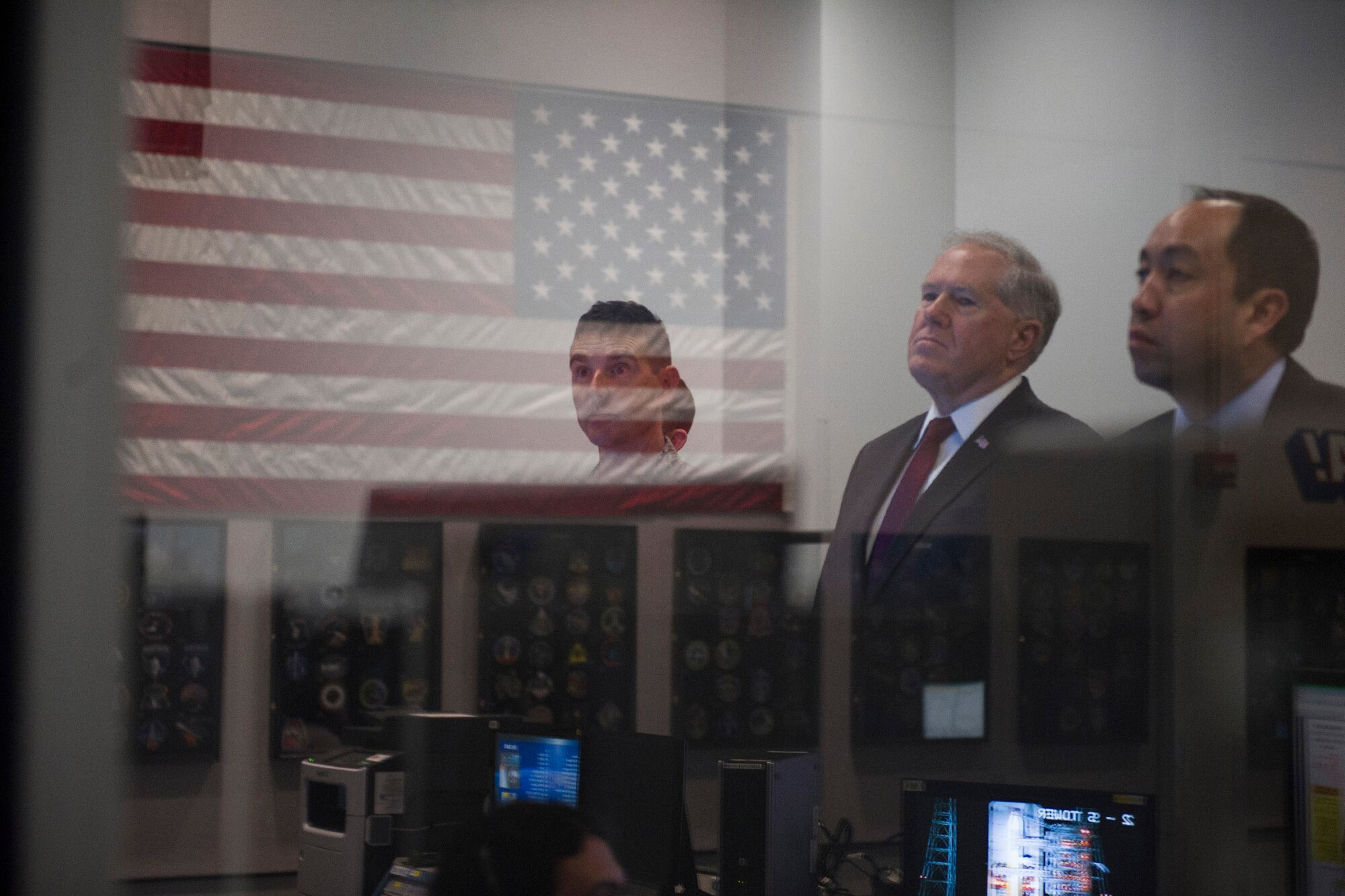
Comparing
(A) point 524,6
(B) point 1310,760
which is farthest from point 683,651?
(A) point 524,6

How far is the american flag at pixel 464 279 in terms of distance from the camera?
2.79m

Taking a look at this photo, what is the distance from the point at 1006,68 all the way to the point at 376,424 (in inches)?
75.2

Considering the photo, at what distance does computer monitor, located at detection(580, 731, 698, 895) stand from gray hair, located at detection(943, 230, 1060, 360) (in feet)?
4.72

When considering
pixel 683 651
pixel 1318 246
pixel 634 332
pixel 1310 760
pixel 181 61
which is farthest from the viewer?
pixel 683 651

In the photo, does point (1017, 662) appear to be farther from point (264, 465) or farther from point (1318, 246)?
→ point (264, 465)

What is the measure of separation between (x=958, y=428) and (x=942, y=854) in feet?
3.60

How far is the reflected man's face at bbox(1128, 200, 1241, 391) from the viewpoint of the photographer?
2781 mm

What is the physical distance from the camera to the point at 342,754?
116 inches

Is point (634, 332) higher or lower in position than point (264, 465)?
higher

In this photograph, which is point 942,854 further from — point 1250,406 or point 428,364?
point 428,364

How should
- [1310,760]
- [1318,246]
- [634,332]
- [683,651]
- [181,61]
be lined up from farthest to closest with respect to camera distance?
1. [683,651]
2. [634,332]
3. [1318,246]
4. [1310,760]
5. [181,61]

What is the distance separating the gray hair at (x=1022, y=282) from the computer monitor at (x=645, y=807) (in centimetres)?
144

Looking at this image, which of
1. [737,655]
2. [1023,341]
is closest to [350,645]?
[737,655]

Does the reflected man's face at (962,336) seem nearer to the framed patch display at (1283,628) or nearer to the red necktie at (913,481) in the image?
the red necktie at (913,481)
